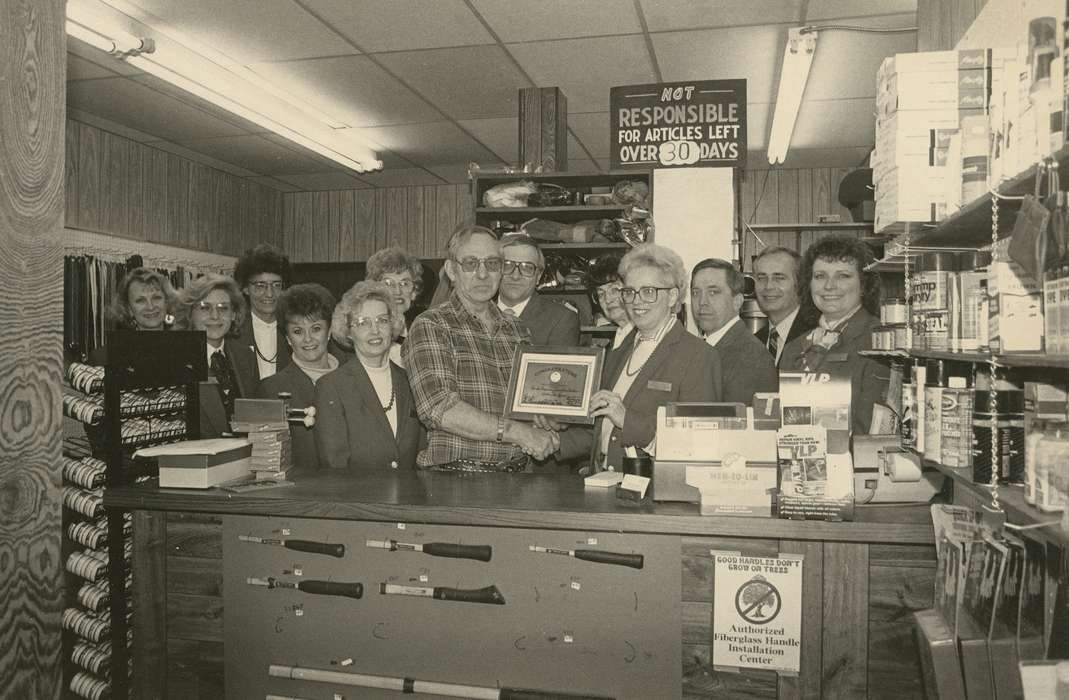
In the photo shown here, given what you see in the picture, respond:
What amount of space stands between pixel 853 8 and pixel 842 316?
6.49 ft

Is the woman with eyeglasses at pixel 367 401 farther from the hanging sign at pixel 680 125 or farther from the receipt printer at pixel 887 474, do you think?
the hanging sign at pixel 680 125

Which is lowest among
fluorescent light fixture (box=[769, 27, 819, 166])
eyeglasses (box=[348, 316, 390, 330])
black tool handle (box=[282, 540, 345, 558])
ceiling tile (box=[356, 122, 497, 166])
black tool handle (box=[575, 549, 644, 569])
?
black tool handle (box=[282, 540, 345, 558])

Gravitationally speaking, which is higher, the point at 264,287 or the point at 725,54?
the point at 725,54

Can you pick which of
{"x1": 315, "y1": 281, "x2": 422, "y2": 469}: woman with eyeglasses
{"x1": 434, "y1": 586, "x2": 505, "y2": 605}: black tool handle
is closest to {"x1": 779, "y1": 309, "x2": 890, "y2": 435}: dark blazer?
{"x1": 434, "y1": 586, "x2": 505, "y2": 605}: black tool handle

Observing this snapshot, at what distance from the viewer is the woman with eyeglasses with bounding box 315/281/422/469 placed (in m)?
3.02

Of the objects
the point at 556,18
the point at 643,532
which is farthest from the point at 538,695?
the point at 556,18

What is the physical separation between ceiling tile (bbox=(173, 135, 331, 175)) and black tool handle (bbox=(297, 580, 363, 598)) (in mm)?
5269

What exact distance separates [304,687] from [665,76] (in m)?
4.39

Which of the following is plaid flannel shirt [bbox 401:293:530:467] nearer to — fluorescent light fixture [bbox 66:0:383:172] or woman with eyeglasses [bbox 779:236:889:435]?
woman with eyeglasses [bbox 779:236:889:435]

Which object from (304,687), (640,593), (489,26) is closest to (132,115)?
(489,26)

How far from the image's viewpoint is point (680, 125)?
497 centimetres

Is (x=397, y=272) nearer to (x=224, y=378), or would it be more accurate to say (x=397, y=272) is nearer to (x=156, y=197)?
(x=224, y=378)

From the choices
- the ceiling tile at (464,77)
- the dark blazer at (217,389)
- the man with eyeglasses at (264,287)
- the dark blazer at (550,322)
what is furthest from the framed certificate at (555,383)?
the ceiling tile at (464,77)

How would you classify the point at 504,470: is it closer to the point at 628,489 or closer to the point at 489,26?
the point at 628,489
